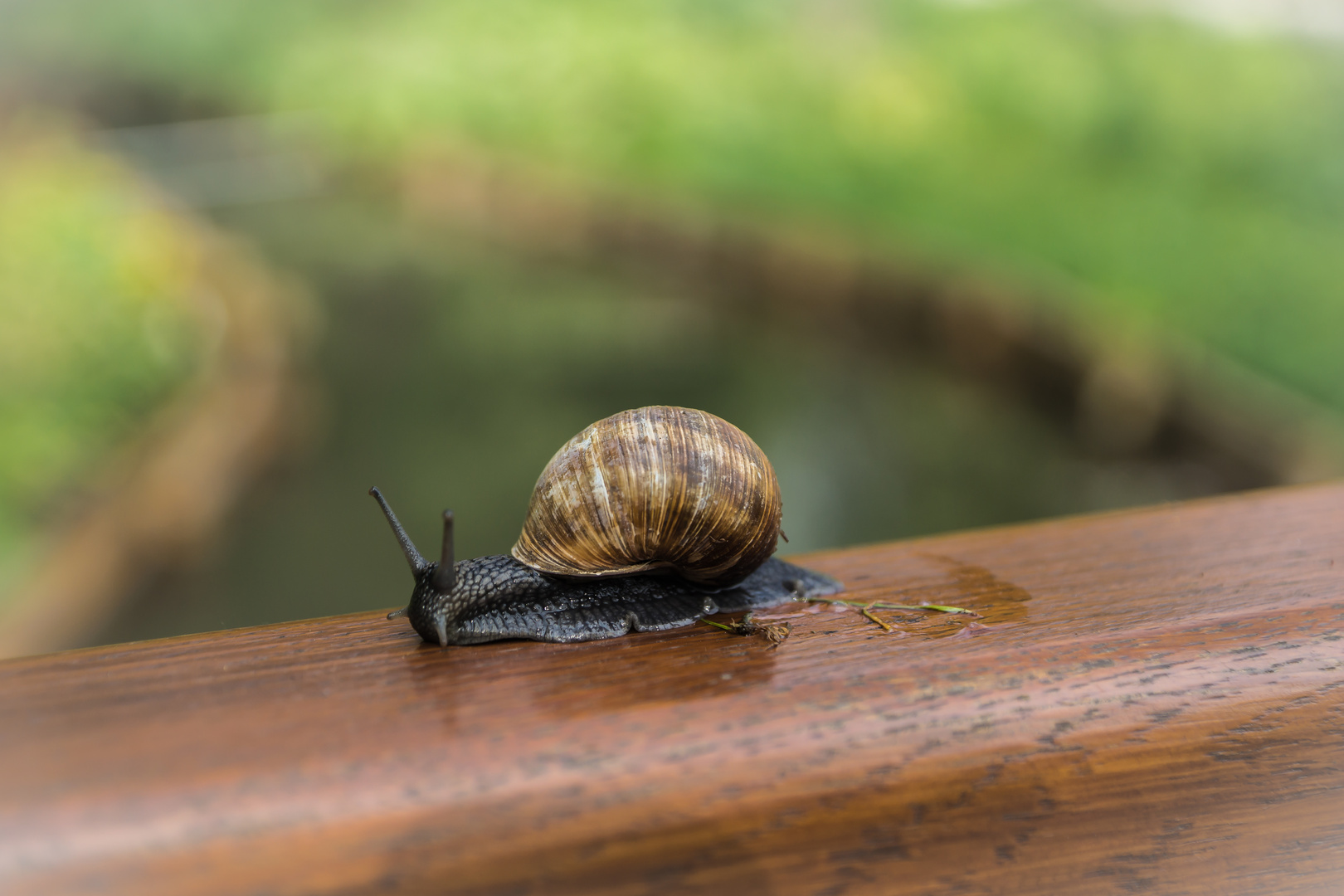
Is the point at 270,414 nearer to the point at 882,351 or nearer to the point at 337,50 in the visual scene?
the point at 882,351

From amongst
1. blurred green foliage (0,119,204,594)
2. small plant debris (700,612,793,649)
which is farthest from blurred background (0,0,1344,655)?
small plant debris (700,612,793,649)

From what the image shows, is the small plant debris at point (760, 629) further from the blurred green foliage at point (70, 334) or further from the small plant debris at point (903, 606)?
the blurred green foliage at point (70, 334)

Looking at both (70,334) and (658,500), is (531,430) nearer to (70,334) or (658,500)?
(70,334)

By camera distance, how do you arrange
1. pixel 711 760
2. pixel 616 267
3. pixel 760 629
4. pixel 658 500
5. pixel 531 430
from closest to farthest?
pixel 711 760, pixel 760 629, pixel 658 500, pixel 531 430, pixel 616 267

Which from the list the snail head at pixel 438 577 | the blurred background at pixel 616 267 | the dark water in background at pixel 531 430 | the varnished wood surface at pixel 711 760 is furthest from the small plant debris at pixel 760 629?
the blurred background at pixel 616 267

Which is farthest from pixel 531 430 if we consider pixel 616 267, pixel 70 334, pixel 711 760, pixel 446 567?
pixel 711 760

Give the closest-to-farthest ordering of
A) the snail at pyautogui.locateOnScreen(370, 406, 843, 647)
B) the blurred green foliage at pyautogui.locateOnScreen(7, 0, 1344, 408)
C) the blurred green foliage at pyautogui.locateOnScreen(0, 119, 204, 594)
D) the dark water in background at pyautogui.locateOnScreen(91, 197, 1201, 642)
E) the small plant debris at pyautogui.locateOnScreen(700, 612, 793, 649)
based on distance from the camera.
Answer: the small plant debris at pyautogui.locateOnScreen(700, 612, 793, 649) < the snail at pyautogui.locateOnScreen(370, 406, 843, 647) < the blurred green foliage at pyautogui.locateOnScreen(0, 119, 204, 594) < the dark water in background at pyautogui.locateOnScreen(91, 197, 1201, 642) < the blurred green foliage at pyautogui.locateOnScreen(7, 0, 1344, 408)

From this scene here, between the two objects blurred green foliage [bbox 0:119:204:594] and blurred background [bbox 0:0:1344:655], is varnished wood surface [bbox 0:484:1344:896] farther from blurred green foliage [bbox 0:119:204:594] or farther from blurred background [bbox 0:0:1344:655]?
blurred green foliage [bbox 0:119:204:594]
